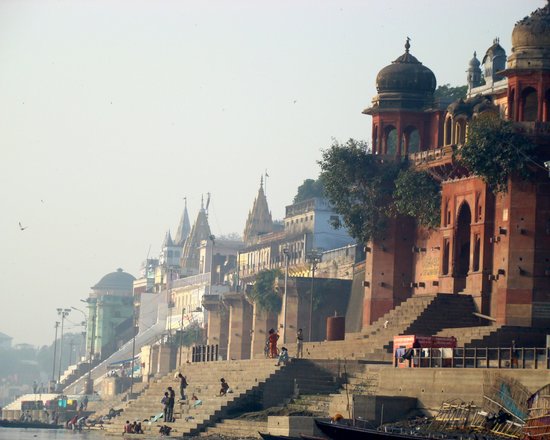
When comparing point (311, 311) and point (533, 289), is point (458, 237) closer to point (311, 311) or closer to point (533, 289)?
point (533, 289)

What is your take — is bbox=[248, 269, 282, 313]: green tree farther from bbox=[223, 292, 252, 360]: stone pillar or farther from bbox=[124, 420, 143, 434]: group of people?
bbox=[124, 420, 143, 434]: group of people

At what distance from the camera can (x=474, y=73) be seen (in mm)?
101188

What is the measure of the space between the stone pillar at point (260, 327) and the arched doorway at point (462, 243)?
29.8 metres

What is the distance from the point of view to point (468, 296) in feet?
216

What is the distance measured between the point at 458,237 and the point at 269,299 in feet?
96.8

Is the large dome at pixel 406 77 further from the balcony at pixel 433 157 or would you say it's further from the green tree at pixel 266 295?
the green tree at pixel 266 295

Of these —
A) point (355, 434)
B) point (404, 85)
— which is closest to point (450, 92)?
point (404, 85)

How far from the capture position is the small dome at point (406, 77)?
74.0 m

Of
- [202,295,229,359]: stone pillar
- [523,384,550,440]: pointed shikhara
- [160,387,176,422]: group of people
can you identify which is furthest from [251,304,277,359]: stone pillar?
[523,384,550,440]: pointed shikhara

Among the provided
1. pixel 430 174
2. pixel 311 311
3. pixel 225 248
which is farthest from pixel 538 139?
pixel 225 248

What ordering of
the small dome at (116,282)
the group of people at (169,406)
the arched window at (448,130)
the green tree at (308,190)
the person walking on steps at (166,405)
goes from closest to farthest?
the group of people at (169,406)
the person walking on steps at (166,405)
the arched window at (448,130)
the green tree at (308,190)
the small dome at (116,282)

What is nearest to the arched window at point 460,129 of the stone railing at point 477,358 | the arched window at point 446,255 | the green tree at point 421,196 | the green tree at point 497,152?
the green tree at point 421,196

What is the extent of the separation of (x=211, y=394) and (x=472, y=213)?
11.9m

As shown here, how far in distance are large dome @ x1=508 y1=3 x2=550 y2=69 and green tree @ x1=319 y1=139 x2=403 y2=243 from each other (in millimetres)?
9742
